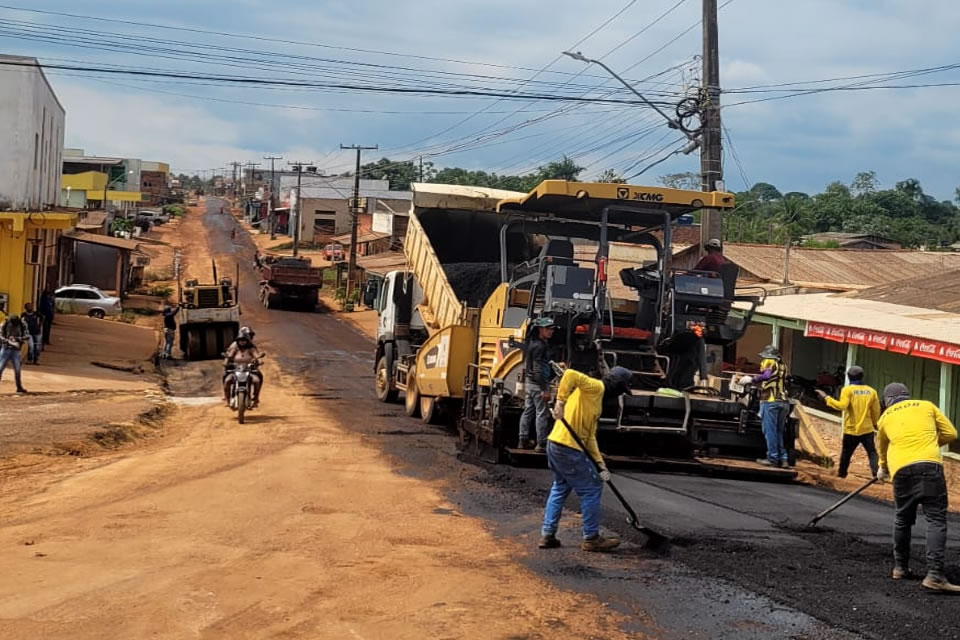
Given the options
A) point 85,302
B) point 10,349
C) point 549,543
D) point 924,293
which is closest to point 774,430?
point 549,543

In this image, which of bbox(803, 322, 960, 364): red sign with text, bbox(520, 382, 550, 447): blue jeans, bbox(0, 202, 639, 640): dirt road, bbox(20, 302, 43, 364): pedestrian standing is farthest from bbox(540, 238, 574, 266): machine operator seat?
bbox(20, 302, 43, 364): pedestrian standing

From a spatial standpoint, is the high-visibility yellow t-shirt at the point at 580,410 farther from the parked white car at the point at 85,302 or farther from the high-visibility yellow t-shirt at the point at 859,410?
the parked white car at the point at 85,302

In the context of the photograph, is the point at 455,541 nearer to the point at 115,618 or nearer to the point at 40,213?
the point at 115,618

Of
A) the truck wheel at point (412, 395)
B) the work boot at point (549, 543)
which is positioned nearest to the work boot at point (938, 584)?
the work boot at point (549, 543)

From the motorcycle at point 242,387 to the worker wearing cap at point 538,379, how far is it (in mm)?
6196

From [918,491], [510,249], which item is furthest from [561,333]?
[918,491]

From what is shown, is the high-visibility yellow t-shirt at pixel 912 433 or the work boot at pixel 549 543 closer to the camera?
the high-visibility yellow t-shirt at pixel 912 433

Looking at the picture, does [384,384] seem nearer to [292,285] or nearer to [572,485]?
[572,485]

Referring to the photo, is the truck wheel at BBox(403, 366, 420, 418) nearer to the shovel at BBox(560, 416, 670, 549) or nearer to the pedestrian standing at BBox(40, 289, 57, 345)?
the shovel at BBox(560, 416, 670, 549)

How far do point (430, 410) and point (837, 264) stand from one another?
20.4m

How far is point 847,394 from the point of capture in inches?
533

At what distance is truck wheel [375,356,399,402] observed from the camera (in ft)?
67.7

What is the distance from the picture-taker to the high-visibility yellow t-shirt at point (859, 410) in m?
13.5

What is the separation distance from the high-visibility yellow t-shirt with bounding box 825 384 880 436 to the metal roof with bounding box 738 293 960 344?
7.91 feet
